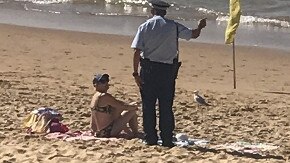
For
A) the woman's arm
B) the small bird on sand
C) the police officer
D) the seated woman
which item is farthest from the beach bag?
the small bird on sand

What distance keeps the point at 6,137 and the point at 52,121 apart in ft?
2.01

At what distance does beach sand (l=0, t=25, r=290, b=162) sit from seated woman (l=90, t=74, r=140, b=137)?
0.36 metres

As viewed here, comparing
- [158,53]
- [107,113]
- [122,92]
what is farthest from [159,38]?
[122,92]

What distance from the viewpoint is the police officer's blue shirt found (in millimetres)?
7660

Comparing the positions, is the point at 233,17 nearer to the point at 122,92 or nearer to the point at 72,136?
the point at 122,92

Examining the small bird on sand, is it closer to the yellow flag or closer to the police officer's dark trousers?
the yellow flag

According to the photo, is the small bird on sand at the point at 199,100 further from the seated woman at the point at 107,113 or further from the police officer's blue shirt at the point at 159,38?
the police officer's blue shirt at the point at 159,38

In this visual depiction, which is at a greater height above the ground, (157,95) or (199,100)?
(157,95)

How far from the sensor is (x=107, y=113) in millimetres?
8367

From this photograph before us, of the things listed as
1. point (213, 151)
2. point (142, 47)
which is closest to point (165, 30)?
point (142, 47)

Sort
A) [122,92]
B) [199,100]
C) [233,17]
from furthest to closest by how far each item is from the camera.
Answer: [233,17]
[122,92]
[199,100]

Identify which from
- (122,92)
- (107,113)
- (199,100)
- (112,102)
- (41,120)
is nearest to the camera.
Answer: (112,102)

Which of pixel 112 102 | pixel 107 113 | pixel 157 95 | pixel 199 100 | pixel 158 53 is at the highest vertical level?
pixel 158 53

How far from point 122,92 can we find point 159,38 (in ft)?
14.4
